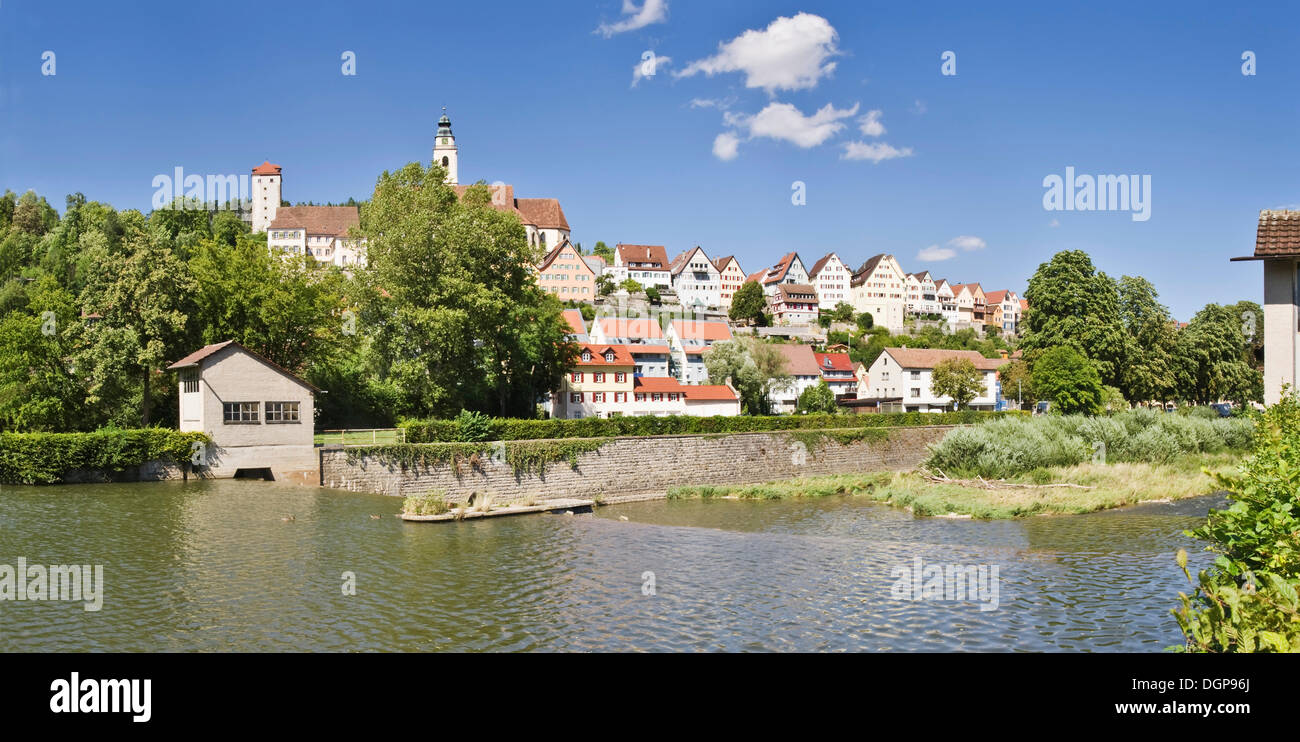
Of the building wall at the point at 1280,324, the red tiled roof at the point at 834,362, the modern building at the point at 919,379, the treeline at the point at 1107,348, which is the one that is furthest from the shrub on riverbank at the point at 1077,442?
the red tiled roof at the point at 834,362

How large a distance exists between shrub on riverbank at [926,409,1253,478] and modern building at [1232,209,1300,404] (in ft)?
59.4

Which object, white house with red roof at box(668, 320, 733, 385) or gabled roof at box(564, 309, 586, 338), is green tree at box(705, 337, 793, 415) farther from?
gabled roof at box(564, 309, 586, 338)

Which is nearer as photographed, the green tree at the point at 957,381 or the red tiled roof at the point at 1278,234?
the red tiled roof at the point at 1278,234

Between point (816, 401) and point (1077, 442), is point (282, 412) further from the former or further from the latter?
point (816, 401)

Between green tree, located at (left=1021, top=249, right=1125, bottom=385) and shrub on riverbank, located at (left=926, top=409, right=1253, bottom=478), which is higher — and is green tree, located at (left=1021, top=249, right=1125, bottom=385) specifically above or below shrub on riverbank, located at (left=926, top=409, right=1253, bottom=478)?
above

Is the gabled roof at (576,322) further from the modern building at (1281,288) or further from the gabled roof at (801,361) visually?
the modern building at (1281,288)

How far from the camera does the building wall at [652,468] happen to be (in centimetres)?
3462

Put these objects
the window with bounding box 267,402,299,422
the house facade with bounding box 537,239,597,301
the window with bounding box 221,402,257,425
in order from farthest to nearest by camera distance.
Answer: the house facade with bounding box 537,239,597,301, the window with bounding box 267,402,299,422, the window with bounding box 221,402,257,425

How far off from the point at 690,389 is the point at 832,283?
8600cm

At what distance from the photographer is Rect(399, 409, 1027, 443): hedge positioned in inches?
1438

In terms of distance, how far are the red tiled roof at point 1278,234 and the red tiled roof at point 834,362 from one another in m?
75.0

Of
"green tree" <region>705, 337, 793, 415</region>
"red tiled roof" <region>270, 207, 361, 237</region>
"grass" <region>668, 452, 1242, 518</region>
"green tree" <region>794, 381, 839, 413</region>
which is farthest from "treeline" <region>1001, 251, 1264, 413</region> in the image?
"red tiled roof" <region>270, 207, 361, 237</region>

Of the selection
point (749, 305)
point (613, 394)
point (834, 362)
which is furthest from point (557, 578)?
point (749, 305)
